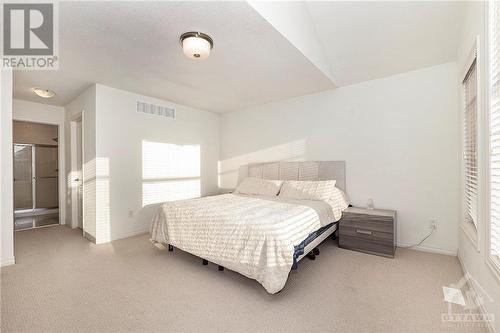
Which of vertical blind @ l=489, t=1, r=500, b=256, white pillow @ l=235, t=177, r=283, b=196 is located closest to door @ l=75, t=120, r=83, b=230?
white pillow @ l=235, t=177, r=283, b=196

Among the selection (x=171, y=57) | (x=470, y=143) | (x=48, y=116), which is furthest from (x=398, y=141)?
(x=48, y=116)

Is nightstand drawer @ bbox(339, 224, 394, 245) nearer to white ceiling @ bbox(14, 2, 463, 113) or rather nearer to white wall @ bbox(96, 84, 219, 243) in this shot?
white ceiling @ bbox(14, 2, 463, 113)

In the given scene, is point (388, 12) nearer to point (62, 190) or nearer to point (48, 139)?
point (62, 190)

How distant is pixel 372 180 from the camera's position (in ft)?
10.9

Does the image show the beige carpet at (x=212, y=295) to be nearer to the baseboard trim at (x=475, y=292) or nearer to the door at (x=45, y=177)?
the baseboard trim at (x=475, y=292)

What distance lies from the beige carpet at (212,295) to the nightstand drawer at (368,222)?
36cm

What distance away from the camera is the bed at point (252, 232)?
74.4 inches

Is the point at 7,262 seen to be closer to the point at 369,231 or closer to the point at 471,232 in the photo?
the point at 369,231

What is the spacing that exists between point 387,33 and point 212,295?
341cm

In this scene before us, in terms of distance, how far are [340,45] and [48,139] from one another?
7425 millimetres

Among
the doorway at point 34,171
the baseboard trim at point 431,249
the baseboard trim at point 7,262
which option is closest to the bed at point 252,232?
the baseboard trim at point 431,249

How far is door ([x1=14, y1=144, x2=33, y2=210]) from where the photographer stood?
223 inches

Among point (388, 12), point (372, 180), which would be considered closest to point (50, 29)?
point (388, 12)

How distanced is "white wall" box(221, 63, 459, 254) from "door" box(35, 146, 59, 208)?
6550 millimetres
